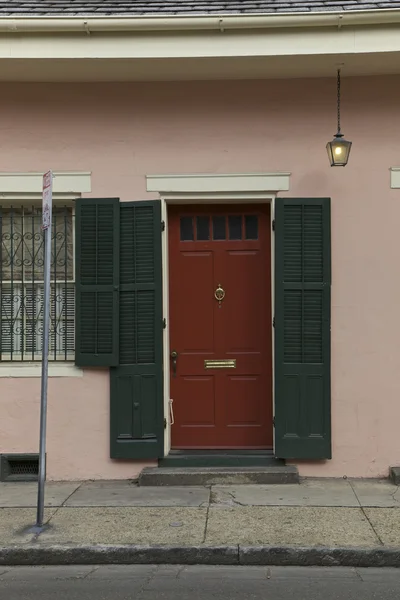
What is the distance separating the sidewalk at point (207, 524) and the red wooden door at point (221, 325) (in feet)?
2.52

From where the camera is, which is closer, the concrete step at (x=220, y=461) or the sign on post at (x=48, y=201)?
the sign on post at (x=48, y=201)

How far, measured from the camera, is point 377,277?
6648 millimetres

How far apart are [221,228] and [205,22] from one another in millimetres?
2063

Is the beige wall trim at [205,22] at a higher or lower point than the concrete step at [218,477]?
higher

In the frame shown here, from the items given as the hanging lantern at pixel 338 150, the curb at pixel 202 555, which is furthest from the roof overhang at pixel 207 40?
the curb at pixel 202 555

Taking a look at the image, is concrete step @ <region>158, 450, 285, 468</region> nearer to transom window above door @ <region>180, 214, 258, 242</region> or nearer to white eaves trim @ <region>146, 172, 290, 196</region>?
transom window above door @ <region>180, 214, 258, 242</region>

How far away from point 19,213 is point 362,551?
4806mm

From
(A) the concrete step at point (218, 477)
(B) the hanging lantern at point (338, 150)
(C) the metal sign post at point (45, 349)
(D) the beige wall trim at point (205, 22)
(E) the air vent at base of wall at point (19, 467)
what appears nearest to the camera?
(C) the metal sign post at point (45, 349)

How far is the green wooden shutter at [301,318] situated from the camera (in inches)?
259

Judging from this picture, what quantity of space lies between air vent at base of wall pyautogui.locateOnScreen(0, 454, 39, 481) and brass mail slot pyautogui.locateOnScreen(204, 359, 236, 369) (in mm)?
2042

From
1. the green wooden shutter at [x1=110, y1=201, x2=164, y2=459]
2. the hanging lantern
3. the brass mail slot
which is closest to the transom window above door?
the green wooden shutter at [x1=110, y1=201, x2=164, y2=459]

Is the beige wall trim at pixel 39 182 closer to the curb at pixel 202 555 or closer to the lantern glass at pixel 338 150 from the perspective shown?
the lantern glass at pixel 338 150

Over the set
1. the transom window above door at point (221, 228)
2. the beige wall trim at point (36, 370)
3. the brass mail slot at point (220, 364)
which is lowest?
the beige wall trim at point (36, 370)

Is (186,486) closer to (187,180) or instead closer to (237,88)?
(187,180)
